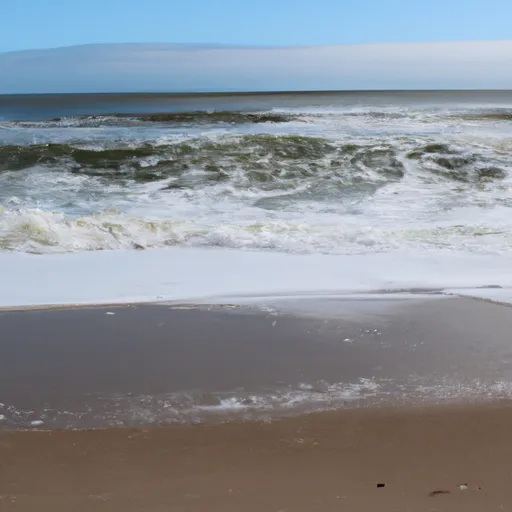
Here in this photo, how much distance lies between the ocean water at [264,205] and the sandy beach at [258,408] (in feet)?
2.73

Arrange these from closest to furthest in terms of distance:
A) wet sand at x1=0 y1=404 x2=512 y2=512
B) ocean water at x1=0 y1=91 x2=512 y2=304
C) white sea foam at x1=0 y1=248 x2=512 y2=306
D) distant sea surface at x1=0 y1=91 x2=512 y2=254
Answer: wet sand at x1=0 y1=404 x2=512 y2=512 → white sea foam at x1=0 y1=248 x2=512 y2=306 → ocean water at x1=0 y1=91 x2=512 y2=304 → distant sea surface at x1=0 y1=91 x2=512 y2=254

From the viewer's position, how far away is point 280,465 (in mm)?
2461

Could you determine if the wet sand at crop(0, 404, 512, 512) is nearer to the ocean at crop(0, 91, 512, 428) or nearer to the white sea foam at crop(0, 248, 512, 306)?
the ocean at crop(0, 91, 512, 428)

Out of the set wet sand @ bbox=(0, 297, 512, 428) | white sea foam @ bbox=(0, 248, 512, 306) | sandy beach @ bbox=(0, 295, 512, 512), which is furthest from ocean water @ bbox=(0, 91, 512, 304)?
sandy beach @ bbox=(0, 295, 512, 512)

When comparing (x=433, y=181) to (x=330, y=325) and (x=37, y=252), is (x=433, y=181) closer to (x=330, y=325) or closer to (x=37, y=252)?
(x=37, y=252)

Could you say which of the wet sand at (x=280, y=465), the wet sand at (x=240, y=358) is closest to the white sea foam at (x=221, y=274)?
the wet sand at (x=240, y=358)

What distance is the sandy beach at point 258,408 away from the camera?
229 centimetres

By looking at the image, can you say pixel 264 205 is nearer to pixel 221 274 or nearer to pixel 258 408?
pixel 221 274

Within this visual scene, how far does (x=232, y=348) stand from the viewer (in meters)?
3.73

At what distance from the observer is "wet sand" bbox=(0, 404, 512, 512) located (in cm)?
222

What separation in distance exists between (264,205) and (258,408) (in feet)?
21.9

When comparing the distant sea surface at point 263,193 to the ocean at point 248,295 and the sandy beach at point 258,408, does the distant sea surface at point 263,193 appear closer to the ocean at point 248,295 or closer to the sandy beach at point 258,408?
the ocean at point 248,295

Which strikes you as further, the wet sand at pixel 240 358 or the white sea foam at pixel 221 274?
the white sea foam at pixel 221 274

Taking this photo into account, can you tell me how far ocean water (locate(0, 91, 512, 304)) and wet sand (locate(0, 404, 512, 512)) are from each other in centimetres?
220
